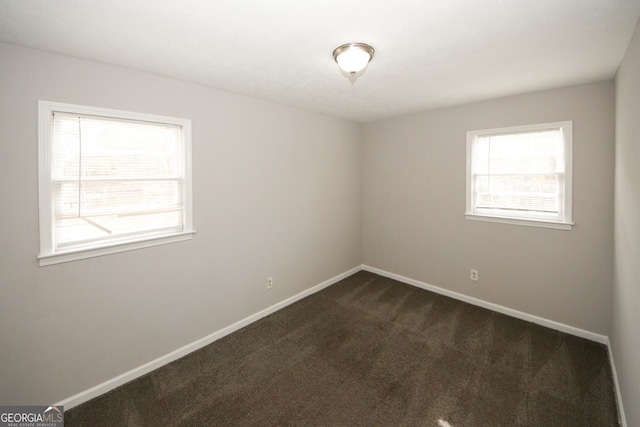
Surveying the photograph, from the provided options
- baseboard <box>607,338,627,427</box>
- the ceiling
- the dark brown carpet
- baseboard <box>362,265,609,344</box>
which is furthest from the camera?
baseboard <box>362,265,609,344</box>

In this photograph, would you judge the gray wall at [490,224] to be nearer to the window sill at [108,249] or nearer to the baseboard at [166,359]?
the baseboard at [166,359]

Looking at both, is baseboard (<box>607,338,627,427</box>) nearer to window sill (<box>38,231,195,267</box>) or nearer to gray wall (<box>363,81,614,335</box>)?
gray wall (<box>363,81,614,335</box>)

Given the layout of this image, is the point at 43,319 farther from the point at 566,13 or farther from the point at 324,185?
the point at 566,13

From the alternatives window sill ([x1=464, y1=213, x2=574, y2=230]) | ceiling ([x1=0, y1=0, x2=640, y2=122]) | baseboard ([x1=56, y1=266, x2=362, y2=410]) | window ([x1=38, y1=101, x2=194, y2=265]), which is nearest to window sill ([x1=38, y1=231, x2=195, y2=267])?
window ([x1=38, y1=101, x2=194, y2=265])

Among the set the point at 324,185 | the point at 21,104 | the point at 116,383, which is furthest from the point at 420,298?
the point at 21,104

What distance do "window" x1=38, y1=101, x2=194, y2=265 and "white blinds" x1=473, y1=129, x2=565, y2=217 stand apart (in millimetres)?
3302

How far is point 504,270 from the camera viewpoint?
3262 mm

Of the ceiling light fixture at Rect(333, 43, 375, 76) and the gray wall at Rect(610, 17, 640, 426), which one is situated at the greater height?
the ceiling light fixture at Rect(333, 43, 375, 76)

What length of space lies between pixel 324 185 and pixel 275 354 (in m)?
2.25

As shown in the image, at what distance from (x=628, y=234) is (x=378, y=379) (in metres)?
2.04

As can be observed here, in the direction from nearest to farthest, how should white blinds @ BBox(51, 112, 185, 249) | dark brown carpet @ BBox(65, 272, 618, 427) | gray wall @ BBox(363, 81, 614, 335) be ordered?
dark brown carpet @ BBox(65, 272, 618, 427)
white blinds @ BBox(51, 112, 185, 249)
gray wall @ BBox(363, 81, 614, 335)

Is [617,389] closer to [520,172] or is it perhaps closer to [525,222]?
[525,222]

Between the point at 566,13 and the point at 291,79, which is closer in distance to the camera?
the point at 566,13

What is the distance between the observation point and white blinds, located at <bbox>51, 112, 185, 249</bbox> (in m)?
2.02
